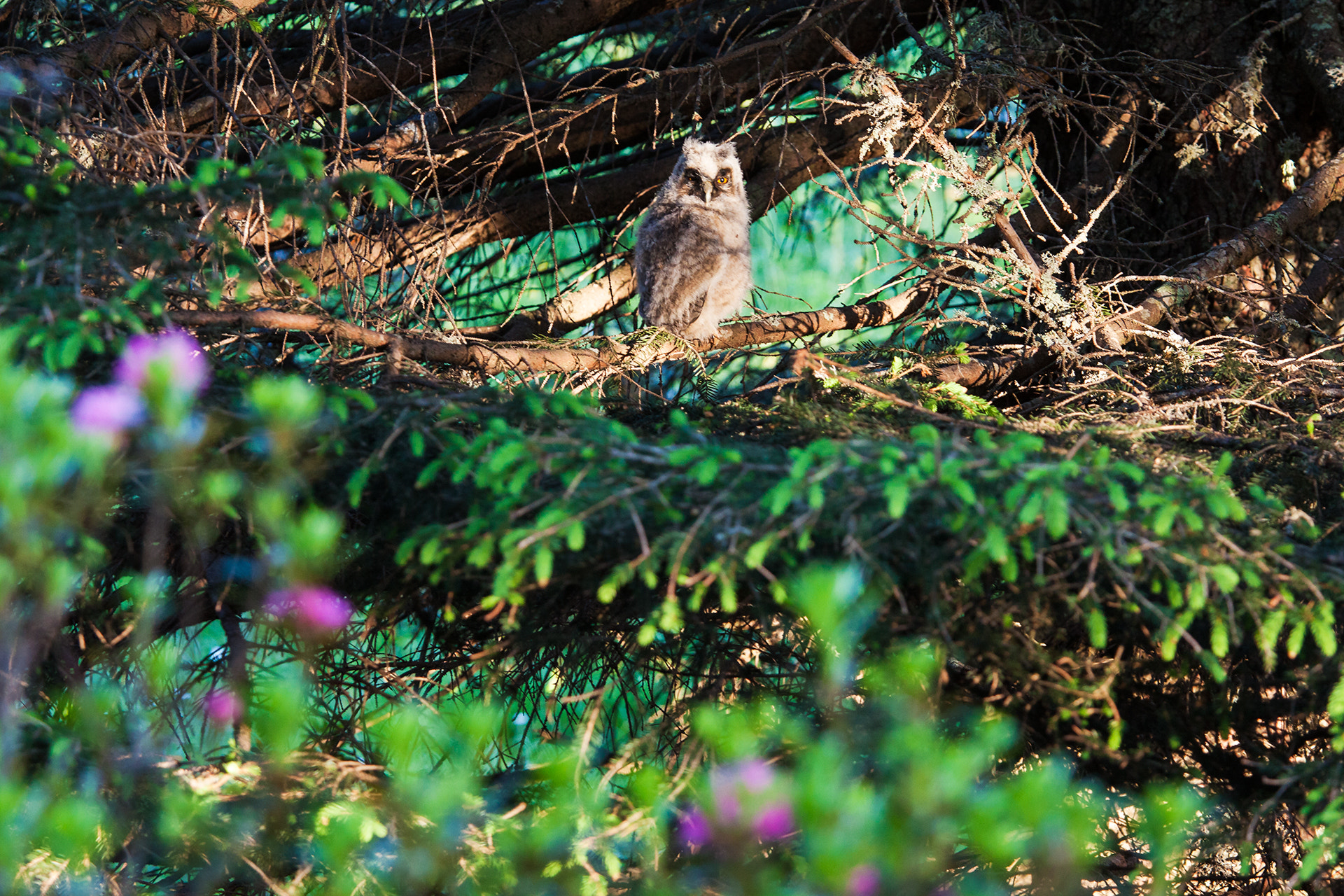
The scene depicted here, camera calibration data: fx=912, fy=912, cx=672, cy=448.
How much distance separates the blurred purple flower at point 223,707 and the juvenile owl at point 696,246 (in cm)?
215

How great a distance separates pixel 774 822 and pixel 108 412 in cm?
109

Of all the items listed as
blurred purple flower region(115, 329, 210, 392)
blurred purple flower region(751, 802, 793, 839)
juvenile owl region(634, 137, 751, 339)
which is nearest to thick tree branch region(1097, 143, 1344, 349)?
juvenile owl region(634, 137, 751, 339)

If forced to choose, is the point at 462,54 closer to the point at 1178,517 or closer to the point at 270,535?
the point at 270,535

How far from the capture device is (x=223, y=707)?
5.92 ft

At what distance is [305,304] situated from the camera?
6.76ft

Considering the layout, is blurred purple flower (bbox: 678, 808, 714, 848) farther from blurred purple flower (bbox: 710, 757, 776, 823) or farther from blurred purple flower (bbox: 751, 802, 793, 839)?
blurred purple flower (bbox: 710, 757, 776, 823)

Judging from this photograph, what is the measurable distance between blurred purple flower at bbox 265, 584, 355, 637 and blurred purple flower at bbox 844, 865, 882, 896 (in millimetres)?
793

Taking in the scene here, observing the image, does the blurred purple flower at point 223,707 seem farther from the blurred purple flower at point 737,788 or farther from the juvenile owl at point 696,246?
the juvenile owl at point 696,246

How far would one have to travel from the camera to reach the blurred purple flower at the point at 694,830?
4.98 feet

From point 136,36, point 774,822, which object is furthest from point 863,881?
point 136,36

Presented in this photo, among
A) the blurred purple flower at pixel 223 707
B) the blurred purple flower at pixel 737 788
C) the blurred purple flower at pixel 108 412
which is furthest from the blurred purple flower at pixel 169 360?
the blurred purple flower at pixel 737 788

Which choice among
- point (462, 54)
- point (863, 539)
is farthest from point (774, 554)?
point (462, 54)

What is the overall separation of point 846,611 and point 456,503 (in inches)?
26.7

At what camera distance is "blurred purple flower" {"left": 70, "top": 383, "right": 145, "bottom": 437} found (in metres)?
1.27
